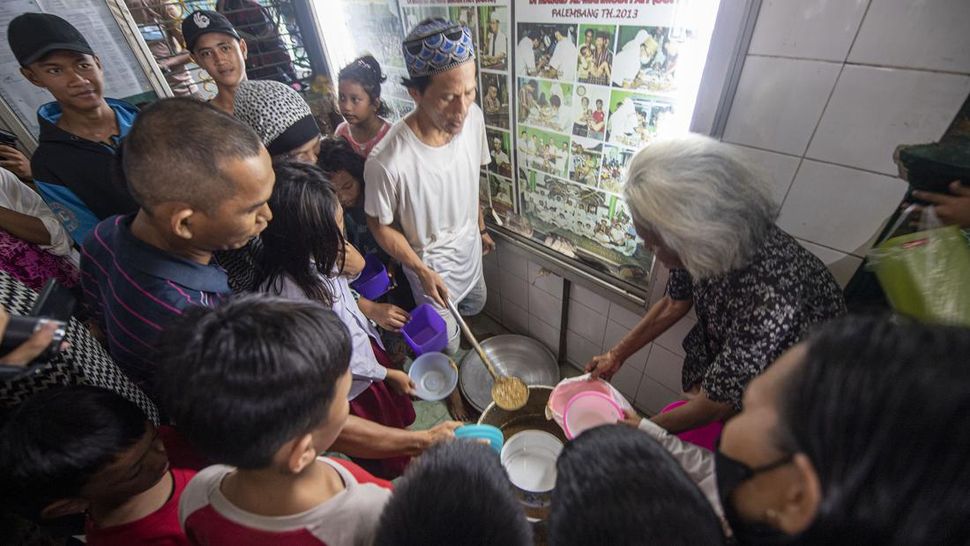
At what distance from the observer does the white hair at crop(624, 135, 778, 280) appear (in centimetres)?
102

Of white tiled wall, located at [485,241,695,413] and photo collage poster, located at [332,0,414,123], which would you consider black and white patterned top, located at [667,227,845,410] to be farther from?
photo collage poster, located at [332,0,414,123]

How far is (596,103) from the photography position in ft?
5.16


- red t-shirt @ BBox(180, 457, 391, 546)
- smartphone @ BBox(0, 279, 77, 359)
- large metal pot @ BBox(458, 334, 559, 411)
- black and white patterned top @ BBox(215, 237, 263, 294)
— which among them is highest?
smartphone @ BBox(0, 279, 77, 359)

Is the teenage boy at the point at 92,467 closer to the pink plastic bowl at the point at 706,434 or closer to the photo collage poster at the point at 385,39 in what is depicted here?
the pink plastic bowl at the point at 706,434

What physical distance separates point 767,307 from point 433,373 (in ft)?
6.62

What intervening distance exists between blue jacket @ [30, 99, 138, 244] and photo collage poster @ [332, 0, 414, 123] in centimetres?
159

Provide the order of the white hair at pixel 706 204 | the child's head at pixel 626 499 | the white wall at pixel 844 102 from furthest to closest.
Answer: the white hair at pixel 706 204 → the white wall at pixel 844 102 → the child's head at pixel 626 499

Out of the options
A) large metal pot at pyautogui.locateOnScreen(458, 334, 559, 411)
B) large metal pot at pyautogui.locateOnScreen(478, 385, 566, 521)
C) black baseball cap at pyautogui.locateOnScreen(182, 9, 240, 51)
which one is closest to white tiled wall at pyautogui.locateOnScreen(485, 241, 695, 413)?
large metal pot at pyautogui.locateOnScreen(458, 334, 559, 411)

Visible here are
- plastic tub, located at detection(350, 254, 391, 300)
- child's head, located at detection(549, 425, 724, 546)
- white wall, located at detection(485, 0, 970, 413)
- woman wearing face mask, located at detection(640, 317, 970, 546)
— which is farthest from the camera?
plastic tub, located at detection(350, 254, 391, 300)

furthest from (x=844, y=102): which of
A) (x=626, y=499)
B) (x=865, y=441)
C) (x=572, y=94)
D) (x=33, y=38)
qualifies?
(x=33, y=38)

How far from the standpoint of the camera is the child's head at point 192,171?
99cm

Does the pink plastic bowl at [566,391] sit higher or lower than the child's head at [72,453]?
lower

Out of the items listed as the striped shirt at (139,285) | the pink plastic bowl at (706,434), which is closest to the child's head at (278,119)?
the striped shirt at (139,285)

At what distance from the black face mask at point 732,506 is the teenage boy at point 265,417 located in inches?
28.8
